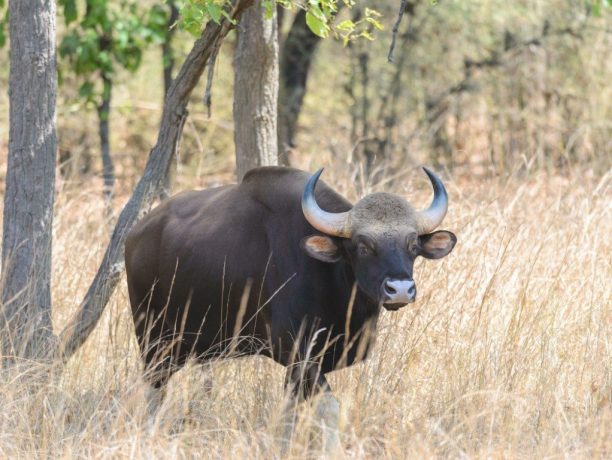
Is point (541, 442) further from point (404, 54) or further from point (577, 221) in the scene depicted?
point (404, 54)

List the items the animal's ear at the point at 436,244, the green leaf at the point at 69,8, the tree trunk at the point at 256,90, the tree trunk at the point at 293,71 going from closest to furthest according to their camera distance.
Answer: the animal's ear at the point at 436,244 < the tree trunk at the point at 256,90 < the green leaf at the point at 69,8 < the tree trunk at the point at 293,71

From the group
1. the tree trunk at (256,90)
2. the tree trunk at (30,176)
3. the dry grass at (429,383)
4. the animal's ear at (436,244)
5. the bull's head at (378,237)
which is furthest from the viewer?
the tree trunk at (256,90)

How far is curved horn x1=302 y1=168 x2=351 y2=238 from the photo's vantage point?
5391mm

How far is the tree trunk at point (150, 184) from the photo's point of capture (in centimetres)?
646

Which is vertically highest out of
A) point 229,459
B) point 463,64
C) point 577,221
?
point 463,64

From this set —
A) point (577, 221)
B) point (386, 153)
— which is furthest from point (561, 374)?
point (386, 153)

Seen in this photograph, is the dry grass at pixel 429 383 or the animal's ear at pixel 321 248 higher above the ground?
the animal's ear at pixel 321 248

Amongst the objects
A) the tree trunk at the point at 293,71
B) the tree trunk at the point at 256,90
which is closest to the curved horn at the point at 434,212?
the tree trunk at the point at 256,90

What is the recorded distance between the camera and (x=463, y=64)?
1462 centimetres

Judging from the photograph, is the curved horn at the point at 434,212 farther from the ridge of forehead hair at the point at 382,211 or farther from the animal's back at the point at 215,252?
the animal's back at the point at 215,252

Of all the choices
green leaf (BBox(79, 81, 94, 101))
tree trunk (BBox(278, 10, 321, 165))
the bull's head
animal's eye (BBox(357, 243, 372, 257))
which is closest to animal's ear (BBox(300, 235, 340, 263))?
the bull's head

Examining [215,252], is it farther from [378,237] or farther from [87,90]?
[87,90]

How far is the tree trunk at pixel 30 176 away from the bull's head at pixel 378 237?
1731 millimetres

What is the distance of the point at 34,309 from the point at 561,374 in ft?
9.87
